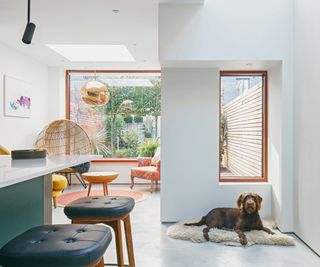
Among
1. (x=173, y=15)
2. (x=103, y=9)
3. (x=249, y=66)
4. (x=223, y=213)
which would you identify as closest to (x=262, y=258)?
(x=223, y=213)

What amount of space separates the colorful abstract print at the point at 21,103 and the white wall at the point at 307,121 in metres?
4.30

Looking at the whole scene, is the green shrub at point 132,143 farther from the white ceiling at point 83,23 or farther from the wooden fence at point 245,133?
the wooden fence at point 245,133

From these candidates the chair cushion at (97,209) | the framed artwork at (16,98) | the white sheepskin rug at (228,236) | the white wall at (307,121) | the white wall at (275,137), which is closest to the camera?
the chair cushion at (97,209)

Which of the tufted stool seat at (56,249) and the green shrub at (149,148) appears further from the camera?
the green shrub at (149,148)

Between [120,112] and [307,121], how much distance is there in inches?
181

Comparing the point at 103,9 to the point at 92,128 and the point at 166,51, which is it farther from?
the point at 92,128

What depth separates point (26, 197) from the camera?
6.12 ft

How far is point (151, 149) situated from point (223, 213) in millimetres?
3404

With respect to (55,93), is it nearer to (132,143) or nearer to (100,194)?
(132,143)

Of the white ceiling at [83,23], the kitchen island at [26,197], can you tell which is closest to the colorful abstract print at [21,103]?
the white ceiling at [83,23]

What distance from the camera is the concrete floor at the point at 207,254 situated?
272 centimetres

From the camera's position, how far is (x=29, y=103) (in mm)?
5746

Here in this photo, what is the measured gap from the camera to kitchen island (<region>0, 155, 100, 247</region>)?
1486 millimetres

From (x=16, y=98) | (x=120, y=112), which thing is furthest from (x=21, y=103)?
(x=120, y=112)
